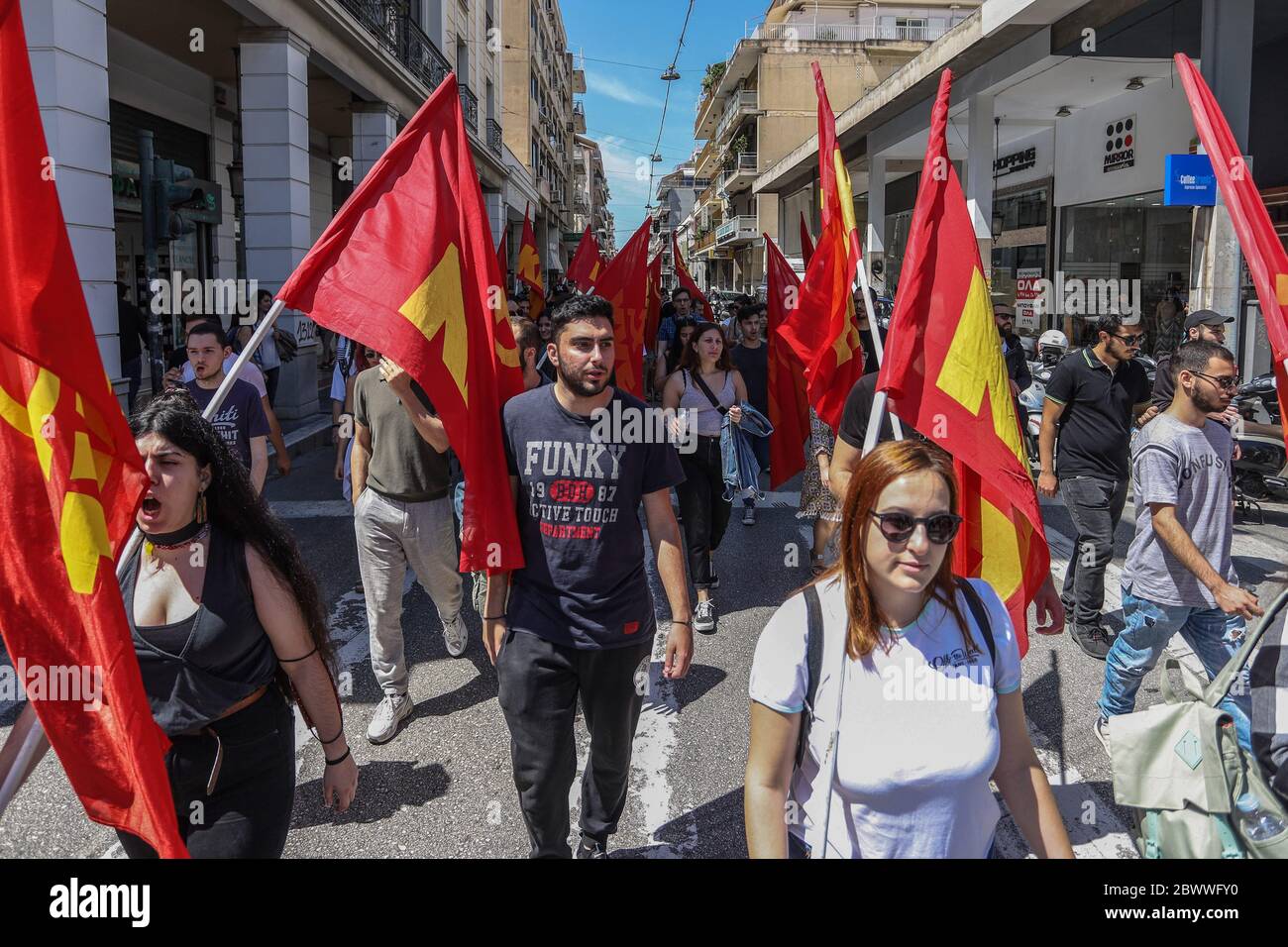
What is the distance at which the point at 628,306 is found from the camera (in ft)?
32.3

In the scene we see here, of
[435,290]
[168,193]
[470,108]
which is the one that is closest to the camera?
[435,290]

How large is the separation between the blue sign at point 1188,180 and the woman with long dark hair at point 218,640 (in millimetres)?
11627

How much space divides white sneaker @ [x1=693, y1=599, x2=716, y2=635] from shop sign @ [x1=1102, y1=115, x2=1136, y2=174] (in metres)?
15.5

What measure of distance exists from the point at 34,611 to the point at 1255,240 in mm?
3560

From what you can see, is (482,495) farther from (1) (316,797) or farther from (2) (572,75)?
(2) (572,75)

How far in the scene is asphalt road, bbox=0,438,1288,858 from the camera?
373 centimetres

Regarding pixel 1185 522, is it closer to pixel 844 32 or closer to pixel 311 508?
pixel 311 508

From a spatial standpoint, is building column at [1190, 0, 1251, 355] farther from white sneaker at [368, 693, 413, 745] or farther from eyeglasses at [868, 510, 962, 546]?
eyeglasses at [868, 510, 962, 546]

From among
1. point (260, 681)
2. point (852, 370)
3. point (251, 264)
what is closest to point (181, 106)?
point (251, 264)

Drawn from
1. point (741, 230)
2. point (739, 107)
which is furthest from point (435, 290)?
point (739, 107)

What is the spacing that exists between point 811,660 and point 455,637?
12.6 ft

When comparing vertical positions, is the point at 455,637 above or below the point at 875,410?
below

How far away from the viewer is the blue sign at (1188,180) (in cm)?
1142

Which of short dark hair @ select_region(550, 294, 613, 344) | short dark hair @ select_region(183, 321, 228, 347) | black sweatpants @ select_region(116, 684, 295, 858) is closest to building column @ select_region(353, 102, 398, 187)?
short dark hair @ select_region(183, 321, 228, 347)
